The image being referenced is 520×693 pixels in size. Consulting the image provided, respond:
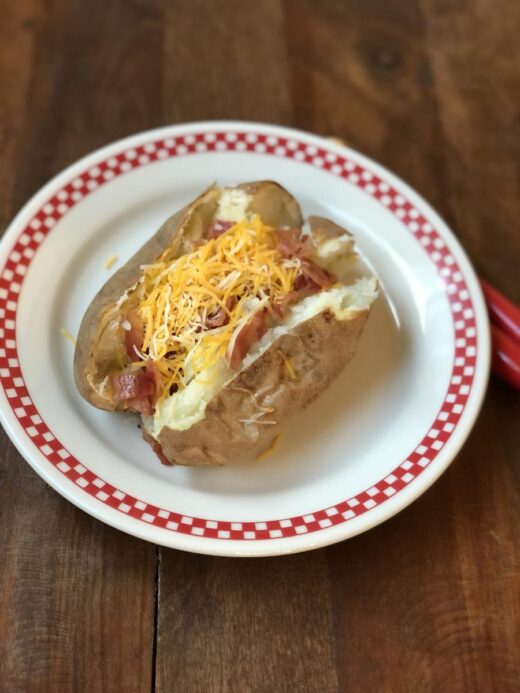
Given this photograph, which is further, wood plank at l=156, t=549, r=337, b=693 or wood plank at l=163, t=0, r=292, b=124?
Result: wood plank at l=163, t=0, r=292, b=124

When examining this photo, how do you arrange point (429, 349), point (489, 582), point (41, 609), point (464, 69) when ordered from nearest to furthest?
point (41, 609) < point (489, 582) < point (429, 349) < point (464, 69)

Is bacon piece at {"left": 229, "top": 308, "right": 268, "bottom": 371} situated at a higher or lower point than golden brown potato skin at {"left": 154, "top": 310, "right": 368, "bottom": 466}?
higher

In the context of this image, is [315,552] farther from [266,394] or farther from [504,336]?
[504,336]

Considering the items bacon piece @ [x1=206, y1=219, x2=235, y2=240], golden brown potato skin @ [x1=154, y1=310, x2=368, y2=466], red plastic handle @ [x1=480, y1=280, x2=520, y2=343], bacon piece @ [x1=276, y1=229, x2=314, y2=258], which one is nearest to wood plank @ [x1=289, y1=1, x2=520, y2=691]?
red plastic handle @ [x1=480, y1=280, x2=520, y2=343]

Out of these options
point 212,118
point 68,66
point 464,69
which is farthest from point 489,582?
point 68,66

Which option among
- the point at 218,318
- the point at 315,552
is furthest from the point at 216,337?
the point at 315,552

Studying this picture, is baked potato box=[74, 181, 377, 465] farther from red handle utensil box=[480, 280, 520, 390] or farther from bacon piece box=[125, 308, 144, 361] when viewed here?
red handle utensil box=[480, 280, 520, 390]

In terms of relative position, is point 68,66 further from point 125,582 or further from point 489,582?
point 489,582
